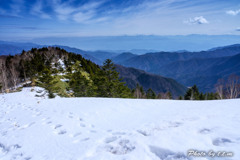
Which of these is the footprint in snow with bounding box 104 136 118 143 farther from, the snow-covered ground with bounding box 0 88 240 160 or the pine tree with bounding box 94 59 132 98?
the pine tree with bounding box 94 59 132 98

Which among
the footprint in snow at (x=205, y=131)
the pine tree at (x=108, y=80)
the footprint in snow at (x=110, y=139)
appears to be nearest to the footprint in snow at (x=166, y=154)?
the footprint in snow at (x=110, y=139)

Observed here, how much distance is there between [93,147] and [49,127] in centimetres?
306

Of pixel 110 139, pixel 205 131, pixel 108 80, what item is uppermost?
pixel 205 131

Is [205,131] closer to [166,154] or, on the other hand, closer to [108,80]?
[166,154]

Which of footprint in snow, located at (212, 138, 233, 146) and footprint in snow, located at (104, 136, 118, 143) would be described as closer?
footprint in snow, located at (212, 138, 233, 146)

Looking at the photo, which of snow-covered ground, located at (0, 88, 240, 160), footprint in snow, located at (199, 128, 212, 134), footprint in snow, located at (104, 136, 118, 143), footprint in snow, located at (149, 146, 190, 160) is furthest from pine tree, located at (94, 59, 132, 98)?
footprint in snow, located at (149, 146, 190, 160)

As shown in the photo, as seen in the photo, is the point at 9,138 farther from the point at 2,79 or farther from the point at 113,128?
the point at 2,79

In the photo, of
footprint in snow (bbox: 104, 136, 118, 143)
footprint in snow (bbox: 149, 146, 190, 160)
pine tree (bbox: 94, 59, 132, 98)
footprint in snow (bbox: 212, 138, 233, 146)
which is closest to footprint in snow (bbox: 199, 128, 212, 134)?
footprint in snow (bbox: 212, 138, 233, 146)

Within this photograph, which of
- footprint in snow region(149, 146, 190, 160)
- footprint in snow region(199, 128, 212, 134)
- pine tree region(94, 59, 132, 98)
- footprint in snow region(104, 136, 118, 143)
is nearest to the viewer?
footprint in snow region(149, 146, 190, 160)


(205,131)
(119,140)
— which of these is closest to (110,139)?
(119,140)

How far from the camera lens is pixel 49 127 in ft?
19.1

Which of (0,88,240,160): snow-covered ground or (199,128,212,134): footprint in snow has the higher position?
(199,128,212,134): footprint in snow

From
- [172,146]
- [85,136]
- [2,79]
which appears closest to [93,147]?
[85,136]

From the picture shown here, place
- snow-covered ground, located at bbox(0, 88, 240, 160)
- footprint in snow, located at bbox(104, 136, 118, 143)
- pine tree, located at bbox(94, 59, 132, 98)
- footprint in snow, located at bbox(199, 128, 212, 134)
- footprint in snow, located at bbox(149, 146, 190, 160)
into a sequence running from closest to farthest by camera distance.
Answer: footprint in snow, located at bbox(149, 146, 190, 160)
snow-covered ground, located at bbox(0, 88, 240, 160)
footprint in snow, located at bbox(199, 128, 212, 134)
footprint in snow, located at bbox(104, 136, 118, 143)
pine tree, located at bbox(94, 59, 132, 98)
